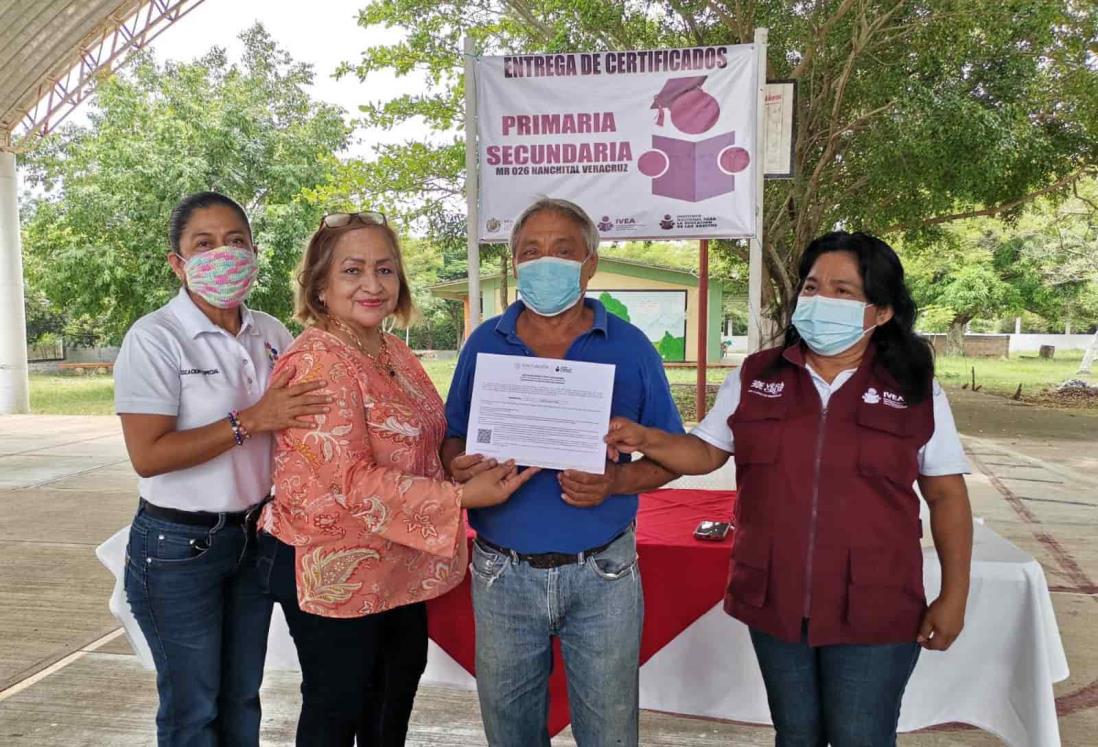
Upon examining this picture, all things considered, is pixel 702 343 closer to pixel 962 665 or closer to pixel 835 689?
pixel 962 665

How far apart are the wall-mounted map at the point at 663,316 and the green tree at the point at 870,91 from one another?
27.5ft

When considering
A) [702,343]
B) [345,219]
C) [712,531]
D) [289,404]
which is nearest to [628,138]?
[712,531]

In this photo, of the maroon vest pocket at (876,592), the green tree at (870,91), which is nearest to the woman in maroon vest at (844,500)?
the maroon vest pocket at (876,592)

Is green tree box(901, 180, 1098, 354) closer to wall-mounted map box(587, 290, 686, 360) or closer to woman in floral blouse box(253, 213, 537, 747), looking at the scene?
wall-mounted map box(587, 290, 686, 360)

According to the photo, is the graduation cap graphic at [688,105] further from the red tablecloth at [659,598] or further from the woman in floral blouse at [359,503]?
the woman in floral blouse at [359,503]

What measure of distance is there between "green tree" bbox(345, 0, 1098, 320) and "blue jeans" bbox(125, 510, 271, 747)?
25.9 feet

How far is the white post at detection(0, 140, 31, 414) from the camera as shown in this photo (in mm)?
13102

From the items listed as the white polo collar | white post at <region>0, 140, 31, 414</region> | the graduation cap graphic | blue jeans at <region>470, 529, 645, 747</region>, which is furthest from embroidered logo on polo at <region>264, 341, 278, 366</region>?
white post at <region>0, 140, 31, 414</region>

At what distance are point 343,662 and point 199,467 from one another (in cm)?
62

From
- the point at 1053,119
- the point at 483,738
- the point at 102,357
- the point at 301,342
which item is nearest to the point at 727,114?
the point at 301,342

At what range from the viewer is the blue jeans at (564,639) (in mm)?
1746

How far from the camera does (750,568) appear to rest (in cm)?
178

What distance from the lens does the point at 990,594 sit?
2.46 metres

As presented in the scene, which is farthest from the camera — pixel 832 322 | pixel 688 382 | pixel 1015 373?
pixel 1015 373
